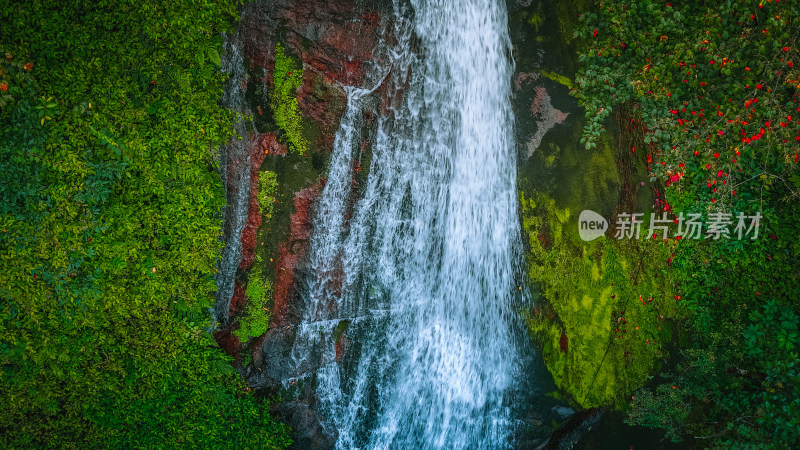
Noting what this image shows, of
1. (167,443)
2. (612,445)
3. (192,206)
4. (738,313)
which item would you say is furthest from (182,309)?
(738,313)

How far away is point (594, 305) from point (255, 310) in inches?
145

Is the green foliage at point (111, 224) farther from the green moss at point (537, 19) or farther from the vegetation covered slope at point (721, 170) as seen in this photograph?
the vegetation covered slope at point (721, 170)

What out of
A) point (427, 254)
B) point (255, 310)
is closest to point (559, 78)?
point (427, 254)

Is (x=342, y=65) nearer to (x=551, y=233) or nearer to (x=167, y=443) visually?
(x=551, y=233)

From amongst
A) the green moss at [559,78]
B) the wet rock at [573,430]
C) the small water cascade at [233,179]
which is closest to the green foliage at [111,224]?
the small water cascade at [233,179]

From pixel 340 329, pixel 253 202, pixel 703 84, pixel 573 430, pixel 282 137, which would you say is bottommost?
pixel 573 430

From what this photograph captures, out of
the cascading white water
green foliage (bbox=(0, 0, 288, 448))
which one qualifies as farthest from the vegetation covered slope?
green foliage (bbox=(0, 0, 288, 448))

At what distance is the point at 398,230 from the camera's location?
16.2ft

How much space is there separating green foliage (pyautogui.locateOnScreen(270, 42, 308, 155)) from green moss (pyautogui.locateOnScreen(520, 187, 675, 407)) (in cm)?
250

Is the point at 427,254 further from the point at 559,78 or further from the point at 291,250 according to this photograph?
the point at 559,78

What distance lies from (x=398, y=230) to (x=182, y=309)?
2256mm

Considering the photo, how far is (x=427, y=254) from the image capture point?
5.09 meters

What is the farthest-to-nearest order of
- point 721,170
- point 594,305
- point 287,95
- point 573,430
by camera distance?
point 573,430 → point 594,305 → point 721,170 → point 287,95

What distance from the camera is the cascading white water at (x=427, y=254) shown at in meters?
4.71
